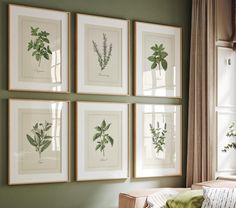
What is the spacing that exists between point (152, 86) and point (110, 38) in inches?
23.6

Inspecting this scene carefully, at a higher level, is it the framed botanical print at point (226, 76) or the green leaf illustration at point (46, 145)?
the framed botanical print at point (226, 76)

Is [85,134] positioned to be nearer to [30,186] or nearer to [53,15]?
[30,186]

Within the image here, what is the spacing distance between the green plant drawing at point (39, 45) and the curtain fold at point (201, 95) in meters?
1.44

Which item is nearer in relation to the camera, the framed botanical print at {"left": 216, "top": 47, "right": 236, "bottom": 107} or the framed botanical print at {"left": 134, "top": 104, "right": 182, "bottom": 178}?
the framed botanical print at {"left": 134, "top": 104, "right": 182, "bottom": 178}

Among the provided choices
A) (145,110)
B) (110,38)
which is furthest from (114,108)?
(110,38)

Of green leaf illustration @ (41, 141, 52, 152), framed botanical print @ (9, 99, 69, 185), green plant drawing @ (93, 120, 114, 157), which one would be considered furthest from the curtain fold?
green leaf illustration @ (41, 141, 52, 152)

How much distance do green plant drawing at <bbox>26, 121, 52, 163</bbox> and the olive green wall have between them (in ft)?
0.68

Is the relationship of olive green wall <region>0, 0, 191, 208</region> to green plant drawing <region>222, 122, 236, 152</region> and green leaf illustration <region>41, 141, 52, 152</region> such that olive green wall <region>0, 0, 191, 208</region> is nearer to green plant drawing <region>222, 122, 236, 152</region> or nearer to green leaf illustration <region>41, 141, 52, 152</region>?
green leaf illustration <region>41, 141, 52, 152</region>

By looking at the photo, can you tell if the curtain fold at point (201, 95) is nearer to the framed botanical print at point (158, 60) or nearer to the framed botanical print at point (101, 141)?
the framed botanical print at point (158, 60)

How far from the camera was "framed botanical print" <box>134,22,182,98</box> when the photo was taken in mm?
4383

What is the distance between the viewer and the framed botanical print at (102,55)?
162 inches

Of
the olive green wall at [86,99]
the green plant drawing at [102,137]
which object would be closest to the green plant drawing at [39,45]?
the olive green wall at [86,99]

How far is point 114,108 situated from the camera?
4246mm

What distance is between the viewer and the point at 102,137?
13.8 ft
